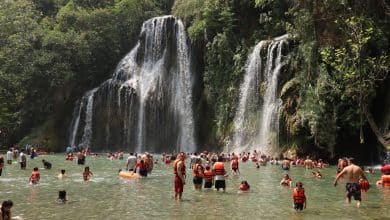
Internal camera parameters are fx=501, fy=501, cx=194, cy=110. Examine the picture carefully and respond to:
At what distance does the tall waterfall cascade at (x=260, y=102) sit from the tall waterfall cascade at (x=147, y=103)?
744 cm

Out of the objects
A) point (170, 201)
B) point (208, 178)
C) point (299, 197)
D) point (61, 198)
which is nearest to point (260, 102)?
point (208, 178)

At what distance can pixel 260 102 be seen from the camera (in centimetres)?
4434

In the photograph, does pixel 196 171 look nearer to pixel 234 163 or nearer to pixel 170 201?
pixel 170 201

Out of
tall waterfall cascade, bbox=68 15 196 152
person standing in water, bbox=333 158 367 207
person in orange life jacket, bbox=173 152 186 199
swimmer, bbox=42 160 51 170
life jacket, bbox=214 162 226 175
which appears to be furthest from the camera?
tall waterfall cascade, bbox=68 15 196 152

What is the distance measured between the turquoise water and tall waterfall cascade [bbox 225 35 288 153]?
1665 centimetres

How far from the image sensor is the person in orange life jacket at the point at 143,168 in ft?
84.2

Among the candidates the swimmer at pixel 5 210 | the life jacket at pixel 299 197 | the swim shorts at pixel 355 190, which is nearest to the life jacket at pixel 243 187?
the swim shorts at pixel 355 190

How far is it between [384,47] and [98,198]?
26.6 m

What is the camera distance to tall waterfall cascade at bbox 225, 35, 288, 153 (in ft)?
137

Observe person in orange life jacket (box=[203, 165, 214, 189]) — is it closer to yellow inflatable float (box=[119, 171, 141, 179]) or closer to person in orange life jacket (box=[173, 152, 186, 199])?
person in orange life jacket (box=[173, 152, 186, 199])

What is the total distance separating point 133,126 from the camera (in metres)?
52.9

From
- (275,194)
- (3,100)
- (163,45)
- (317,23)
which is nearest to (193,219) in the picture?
(275,194)

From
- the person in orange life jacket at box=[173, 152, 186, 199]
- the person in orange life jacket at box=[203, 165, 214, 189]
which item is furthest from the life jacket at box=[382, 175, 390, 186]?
the person in orange life jacket at box=[173, 152, 186, 199]

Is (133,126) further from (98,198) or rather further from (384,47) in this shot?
(98,198)
